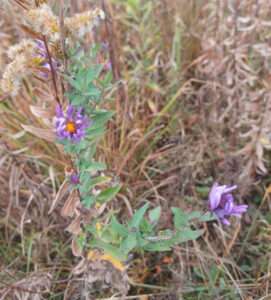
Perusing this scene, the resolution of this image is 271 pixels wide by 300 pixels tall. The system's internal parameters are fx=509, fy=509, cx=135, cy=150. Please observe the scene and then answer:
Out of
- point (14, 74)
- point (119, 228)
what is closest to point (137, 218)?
point (119, 228)

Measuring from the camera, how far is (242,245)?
1.35 metres

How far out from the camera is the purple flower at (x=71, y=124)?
2.95 ft

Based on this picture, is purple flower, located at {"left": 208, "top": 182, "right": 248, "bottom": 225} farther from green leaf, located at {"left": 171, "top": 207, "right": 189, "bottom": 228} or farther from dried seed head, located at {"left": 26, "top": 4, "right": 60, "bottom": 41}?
dried seed head, located at {"left": 26, "top": 4, "right": 60, "bottom": 41}

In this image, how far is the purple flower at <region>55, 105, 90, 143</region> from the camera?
2.95 ft

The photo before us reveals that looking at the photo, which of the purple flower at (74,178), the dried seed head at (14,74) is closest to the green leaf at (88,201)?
the purple flower at (74,178)

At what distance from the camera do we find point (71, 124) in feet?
2.95

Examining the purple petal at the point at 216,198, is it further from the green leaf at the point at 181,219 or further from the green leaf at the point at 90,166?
the green leaf at the point at 90,166

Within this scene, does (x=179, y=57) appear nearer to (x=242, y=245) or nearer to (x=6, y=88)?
(x=242, y=245)

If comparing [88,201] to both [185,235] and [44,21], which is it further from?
[44,21]

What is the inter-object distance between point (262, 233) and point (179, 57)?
678 mm

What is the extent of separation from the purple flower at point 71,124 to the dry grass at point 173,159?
1.38 ft

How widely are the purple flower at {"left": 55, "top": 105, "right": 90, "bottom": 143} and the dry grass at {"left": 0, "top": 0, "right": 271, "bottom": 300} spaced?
42 centimetres

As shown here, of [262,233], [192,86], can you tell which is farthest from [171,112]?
[262,233]

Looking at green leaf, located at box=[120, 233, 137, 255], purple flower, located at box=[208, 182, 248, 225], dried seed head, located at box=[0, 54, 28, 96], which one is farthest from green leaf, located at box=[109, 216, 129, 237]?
dried seed head, located at box=[0, 54, 28, 96]
